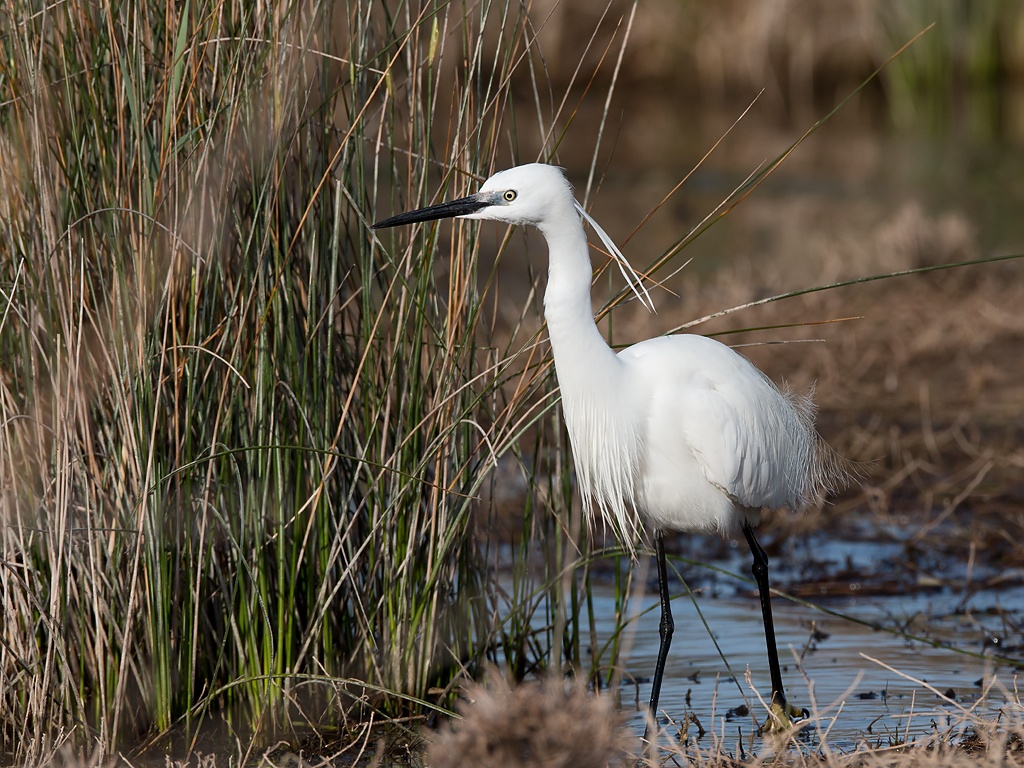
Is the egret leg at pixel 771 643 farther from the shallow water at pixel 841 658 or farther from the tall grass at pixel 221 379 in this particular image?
the tall grass at pixel 221 379

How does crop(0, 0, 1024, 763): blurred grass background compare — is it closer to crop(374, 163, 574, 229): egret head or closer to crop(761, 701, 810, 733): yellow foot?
crop(374, 163, 574, 229): egret head

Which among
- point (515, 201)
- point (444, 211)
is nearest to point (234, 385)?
point (444, 211)

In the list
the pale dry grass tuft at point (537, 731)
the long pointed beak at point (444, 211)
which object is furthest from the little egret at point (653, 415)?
the pale dry grass tuft at point (537, 731)

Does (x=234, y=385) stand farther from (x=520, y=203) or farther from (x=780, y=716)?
(x=780, y=716)

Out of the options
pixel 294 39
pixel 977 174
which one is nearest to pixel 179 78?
pixel 294 39

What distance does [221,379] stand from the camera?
10.2 feet

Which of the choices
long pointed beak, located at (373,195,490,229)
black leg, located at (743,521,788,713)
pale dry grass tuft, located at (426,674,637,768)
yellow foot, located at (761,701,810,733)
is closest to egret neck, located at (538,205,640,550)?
long pointed beak, located at (373,195,490,229)

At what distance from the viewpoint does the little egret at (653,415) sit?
302 centimetres

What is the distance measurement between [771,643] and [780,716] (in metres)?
0.28

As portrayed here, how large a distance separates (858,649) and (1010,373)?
9.47 ft

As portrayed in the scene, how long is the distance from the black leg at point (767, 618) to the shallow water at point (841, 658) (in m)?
0.07

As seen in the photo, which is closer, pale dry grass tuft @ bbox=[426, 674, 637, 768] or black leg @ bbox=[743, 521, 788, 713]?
pale dry grass tuft @ bbox=[426, 674, 637, 768]

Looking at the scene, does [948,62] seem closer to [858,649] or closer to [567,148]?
[567,148]

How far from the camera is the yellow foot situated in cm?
321
